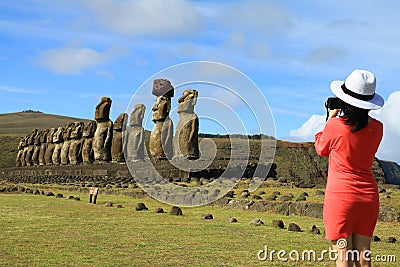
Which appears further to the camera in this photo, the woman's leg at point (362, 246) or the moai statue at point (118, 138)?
the moai statue at point (118, 138)

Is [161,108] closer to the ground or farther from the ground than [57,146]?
Result: farther from the ground

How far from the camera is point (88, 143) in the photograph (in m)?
35.3

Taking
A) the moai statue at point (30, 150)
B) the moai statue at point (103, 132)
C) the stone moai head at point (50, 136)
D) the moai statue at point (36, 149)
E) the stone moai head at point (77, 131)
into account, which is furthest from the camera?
the moai statue at point (30, 150)

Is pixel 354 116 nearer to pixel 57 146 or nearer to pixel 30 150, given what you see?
pixel 57 146

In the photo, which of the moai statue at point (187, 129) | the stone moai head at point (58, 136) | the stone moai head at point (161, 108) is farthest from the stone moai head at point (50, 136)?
the moai statue at point (187, 129)

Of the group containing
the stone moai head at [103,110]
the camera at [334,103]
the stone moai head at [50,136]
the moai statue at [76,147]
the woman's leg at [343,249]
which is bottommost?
the woman's leg at [343,249]

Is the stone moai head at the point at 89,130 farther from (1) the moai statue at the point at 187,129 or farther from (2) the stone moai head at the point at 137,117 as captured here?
(1) the moai statue at the point at 187,129

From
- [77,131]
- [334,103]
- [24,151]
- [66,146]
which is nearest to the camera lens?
[334,103]

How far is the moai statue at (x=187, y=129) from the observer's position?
25406mm

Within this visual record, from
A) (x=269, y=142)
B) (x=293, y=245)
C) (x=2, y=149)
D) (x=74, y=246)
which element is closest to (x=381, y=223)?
(x=293, y=245)

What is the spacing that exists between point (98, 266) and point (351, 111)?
3807mm

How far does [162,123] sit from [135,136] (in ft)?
9.41

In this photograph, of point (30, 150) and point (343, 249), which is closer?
point (343, 249)

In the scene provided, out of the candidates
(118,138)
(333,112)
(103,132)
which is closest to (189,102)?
(118,138)
